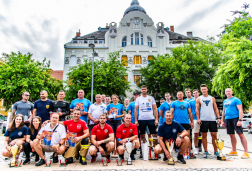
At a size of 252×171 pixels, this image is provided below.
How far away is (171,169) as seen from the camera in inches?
182

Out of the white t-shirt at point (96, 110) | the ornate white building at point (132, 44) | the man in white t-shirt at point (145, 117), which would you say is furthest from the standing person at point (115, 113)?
the ornate white building at point (132, 44)

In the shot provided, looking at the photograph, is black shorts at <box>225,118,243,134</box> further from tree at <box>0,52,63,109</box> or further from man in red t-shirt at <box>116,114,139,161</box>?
tree at <box>0,52,63,109</box>

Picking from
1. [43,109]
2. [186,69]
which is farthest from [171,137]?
[186,69]

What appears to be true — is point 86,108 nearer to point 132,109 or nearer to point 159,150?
point 132,109

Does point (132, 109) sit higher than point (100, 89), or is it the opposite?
point (100, 89)

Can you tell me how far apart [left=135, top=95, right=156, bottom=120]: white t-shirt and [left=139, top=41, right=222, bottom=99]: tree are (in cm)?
1753

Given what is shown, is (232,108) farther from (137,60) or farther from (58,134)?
(137,60)

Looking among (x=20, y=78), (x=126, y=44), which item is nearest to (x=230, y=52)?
(x=126, y=44)

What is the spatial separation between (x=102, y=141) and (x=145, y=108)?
1821 millimetres

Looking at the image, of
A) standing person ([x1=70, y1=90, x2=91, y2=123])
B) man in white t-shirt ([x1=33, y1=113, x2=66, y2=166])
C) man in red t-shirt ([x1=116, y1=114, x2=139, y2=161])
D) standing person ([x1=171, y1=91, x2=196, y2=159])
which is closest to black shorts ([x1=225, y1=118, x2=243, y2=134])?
standing person ([x1=171, y1=91, x2=196, y2=159])

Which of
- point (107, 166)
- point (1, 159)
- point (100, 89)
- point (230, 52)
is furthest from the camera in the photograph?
point (100, 89)

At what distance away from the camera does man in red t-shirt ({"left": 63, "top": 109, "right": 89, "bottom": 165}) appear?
17.3 feet

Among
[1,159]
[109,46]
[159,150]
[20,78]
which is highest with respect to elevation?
[109,46]

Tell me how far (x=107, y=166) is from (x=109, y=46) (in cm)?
2716
